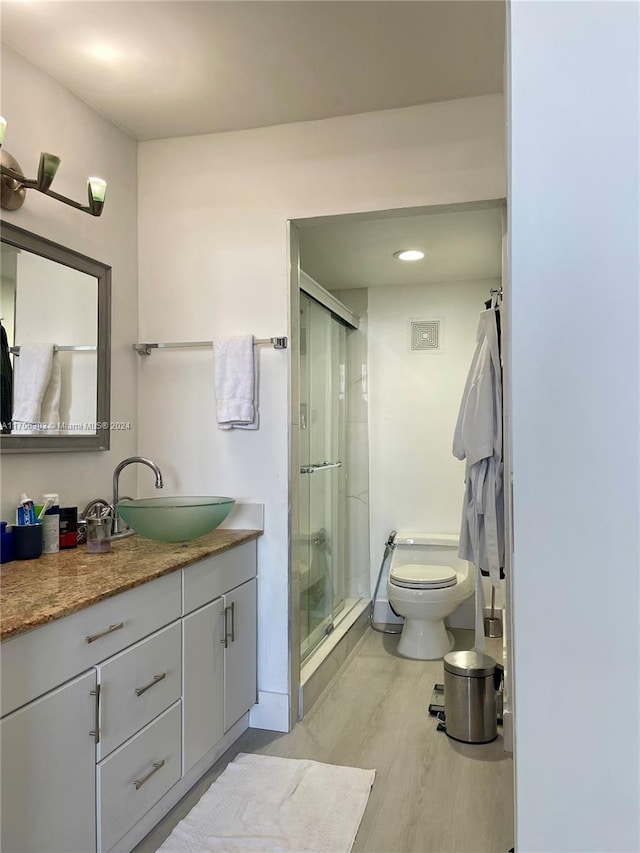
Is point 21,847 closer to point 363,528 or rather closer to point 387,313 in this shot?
point 363,528

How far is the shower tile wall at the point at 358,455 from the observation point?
4223mm

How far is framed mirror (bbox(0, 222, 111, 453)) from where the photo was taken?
2.02 metres

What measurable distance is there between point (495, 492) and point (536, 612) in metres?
1.94

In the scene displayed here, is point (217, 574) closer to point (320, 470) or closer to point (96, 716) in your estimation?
point (96, 716)

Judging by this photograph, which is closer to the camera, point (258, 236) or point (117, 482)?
point (117, 482)

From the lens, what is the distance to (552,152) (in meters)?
0.66

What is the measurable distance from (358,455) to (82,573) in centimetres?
262

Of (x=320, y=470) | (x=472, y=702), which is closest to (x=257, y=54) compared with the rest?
(x=320, y=470)

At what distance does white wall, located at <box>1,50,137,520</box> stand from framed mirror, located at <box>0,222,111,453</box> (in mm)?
56

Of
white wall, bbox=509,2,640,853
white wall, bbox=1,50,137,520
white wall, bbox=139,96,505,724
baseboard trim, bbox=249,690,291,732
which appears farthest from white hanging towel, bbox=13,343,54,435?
white wall, bbox=509,2,640,853

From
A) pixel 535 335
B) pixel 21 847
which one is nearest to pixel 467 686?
pixel 21 847

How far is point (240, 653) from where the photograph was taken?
8.10 feet

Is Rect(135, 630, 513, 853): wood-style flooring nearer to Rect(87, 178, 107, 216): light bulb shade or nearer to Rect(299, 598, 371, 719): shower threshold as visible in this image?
Rect(299, 598, 371, 719): shower threshold

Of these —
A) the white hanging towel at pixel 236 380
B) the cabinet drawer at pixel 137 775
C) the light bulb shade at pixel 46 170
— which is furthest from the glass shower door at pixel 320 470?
the light bulb shade at pixel 46 170
